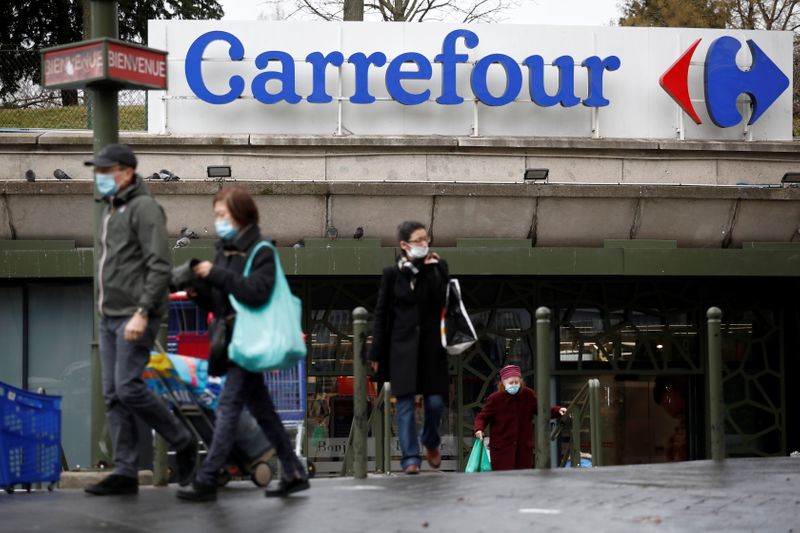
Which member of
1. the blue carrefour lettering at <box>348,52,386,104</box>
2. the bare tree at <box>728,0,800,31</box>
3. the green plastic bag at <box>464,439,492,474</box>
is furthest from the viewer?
the bare tree at <box>728,0,800,31</box>

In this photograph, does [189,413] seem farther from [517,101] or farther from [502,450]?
[517,101]

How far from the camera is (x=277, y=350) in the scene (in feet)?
24.1

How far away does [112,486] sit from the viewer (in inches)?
311

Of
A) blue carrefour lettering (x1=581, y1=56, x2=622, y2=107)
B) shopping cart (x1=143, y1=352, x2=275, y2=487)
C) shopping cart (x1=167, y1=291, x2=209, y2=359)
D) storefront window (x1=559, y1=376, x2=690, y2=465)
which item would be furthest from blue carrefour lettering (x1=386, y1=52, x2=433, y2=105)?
shopping cart (x1=143, y1=352, x2=275, y2=487)

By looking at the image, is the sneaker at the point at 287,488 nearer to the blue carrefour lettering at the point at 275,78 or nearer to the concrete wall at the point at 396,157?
the concrete wall at the point at 396,157

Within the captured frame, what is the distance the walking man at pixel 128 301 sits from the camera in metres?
7.68

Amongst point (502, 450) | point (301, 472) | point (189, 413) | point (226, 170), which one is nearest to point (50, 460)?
point (189, 413)

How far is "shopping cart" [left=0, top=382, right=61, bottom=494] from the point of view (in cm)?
898

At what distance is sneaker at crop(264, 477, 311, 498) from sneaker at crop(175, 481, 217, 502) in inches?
14.4

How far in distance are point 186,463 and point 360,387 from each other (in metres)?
1.65

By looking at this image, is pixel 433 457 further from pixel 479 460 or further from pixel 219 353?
pixel 479 460

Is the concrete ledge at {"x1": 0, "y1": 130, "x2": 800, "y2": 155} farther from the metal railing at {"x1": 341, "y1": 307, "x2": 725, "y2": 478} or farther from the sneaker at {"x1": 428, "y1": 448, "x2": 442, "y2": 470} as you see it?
the sneaker at {"x1": 428, "y1": 448, "x2": 442, "y2": 470}

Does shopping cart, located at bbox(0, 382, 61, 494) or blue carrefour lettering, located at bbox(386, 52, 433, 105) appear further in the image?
blue carrefour lettering, located at bbox(386, 52, 433, 105)

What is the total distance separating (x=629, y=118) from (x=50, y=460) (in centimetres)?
1118
